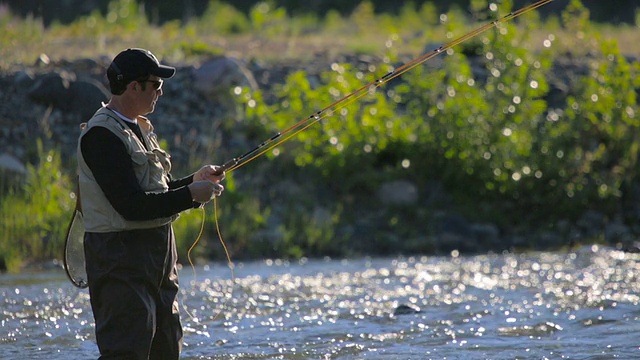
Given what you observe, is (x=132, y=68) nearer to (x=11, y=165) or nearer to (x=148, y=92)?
(x=148, y=92)

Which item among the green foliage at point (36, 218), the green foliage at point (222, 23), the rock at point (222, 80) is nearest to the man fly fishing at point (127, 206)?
the green foliage at point (36, 218)

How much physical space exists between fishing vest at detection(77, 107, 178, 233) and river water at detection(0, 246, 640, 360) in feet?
3.80

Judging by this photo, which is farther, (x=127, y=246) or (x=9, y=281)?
(x=9, y=281)

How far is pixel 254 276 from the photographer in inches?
362

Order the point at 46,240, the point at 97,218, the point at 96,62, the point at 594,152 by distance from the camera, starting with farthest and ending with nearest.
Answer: the point at 96,62 < the point at 594,152 < the point at 46,240 < the point at 97,218

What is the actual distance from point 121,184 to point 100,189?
0.12m

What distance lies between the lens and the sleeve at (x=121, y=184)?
414cm

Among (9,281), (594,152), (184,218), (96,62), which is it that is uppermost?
(96,62)

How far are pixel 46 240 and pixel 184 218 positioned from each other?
3.70ft

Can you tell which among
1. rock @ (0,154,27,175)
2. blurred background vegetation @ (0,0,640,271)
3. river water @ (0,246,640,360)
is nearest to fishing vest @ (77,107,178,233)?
river water @ (0,246,640,360)

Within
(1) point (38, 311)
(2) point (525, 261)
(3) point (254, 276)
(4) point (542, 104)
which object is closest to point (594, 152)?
(4) point (542, 104)

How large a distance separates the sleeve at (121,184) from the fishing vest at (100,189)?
0.04 metres

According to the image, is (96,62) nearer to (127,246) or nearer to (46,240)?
(46,240)

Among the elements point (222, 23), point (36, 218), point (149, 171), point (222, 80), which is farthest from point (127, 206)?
point (222, 23)
